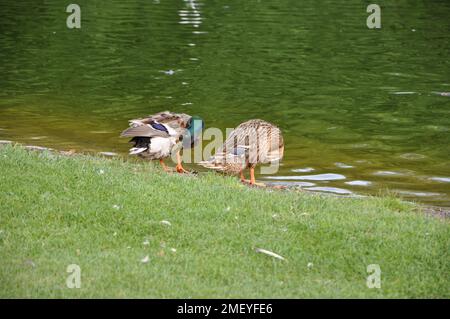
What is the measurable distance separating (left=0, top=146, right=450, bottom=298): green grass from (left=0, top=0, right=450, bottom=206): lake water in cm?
359

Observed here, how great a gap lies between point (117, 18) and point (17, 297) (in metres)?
26.1

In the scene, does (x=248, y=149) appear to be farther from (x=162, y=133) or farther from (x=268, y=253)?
(x=268, y=253)

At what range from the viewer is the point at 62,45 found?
84.9 ft

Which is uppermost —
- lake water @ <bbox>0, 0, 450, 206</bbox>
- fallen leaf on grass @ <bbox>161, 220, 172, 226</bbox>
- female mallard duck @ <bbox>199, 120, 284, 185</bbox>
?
fallen leaf on grass @ <bbox>161, 220, 172, 226</bbox>

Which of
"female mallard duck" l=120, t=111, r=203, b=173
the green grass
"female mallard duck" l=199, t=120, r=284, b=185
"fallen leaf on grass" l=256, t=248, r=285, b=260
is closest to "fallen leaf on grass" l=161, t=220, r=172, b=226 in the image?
the green grass

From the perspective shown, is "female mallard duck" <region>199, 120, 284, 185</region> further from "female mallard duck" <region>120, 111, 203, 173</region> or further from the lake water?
the lake water

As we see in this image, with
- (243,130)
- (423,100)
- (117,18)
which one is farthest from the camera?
(117,18)

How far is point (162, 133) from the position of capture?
1139 cm

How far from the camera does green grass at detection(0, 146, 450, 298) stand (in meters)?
7.06

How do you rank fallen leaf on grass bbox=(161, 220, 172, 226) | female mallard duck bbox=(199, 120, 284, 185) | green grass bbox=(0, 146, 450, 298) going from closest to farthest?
green grass bbox=(0, 146, 450, 298)
fallen leaf on grass bbox=(161, 220, 172, 226)
female mallard duck bbox=(199, 120, 284, 185)

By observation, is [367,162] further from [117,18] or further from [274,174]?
[117,18]

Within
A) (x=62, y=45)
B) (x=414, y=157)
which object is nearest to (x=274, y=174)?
(x=414, y=157)

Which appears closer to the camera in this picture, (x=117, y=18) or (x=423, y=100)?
(x=423, y=100)
